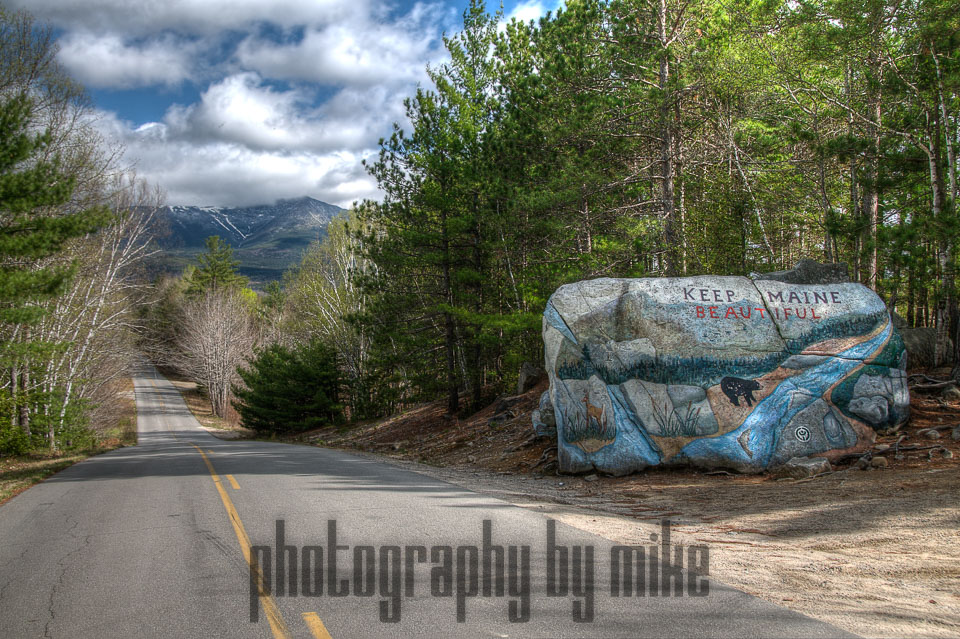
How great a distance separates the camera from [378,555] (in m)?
6.20

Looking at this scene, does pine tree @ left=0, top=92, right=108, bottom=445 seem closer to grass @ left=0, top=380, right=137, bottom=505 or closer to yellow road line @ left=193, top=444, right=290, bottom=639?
grass @ left=0, top=380, right=137, bottom=505

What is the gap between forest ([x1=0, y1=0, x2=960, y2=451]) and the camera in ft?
43.8

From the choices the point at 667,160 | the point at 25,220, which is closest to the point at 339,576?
the point at 667,160

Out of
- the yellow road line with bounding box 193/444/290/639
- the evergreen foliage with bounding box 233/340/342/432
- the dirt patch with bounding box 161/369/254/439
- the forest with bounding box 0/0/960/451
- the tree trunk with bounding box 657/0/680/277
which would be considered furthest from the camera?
the dirt patch with bounding box 161/369/254/439

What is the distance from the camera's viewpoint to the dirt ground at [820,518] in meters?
4.81

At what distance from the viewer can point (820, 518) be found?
766cm

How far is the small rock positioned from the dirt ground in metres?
0.21

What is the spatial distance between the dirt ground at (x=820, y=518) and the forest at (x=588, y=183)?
5.20m

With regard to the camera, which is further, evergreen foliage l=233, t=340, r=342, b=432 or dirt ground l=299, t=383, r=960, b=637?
evergreen foliage l=233, t=340, r=342, b=432

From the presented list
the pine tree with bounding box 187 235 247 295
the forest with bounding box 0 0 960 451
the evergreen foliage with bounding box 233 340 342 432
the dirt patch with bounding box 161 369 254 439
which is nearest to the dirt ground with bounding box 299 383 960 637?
the forest with bounding box 0 0 960 451

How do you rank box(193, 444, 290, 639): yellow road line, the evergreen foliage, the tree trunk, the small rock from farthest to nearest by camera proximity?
the evergreen foliage → the tree trunk → the small rock → box(193, 444, 290, 639): yellow road line

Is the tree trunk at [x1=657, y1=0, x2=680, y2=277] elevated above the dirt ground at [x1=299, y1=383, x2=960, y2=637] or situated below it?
above

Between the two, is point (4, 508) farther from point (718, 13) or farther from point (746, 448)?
point (718, 13)

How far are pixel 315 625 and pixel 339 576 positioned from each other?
114 centimetres
